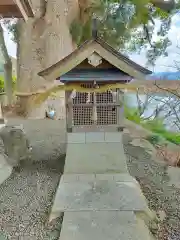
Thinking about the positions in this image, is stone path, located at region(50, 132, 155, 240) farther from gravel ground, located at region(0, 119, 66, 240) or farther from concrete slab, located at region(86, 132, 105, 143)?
gravel ground, located at region(0, 119, 66, 240)

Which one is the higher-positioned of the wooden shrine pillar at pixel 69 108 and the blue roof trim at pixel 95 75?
the blue roof trim at pixel 95 75

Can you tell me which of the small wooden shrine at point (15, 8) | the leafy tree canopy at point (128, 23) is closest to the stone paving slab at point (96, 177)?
the small wooden shrine at point (15, 8)

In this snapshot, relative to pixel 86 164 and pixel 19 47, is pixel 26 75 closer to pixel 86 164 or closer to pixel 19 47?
pixel 19 47

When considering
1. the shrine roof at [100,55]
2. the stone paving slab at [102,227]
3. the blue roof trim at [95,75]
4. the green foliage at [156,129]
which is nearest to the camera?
the stone paving slab at [102,227]

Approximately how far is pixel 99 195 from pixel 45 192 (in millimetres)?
777

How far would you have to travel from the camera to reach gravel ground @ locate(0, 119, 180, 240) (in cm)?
324

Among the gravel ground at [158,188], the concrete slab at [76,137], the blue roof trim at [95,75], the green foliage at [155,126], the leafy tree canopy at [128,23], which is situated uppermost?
the leafy tree canopy at [128,23]

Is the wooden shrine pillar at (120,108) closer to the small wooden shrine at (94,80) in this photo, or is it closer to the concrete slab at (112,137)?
the small wooden shrine at (94,80)

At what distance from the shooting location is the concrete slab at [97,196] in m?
3.42

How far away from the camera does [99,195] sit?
3709 millimetres

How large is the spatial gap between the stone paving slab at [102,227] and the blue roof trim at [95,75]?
6.26ft

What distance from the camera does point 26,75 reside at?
8.77m

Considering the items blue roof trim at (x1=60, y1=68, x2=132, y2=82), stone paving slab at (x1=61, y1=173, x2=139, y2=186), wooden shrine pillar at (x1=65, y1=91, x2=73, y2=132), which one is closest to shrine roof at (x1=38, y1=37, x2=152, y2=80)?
blue roof trim at (x1=60, y1=68, x2=132, y2=82)

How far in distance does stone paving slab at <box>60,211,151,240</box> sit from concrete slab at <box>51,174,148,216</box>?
4.9 inches
